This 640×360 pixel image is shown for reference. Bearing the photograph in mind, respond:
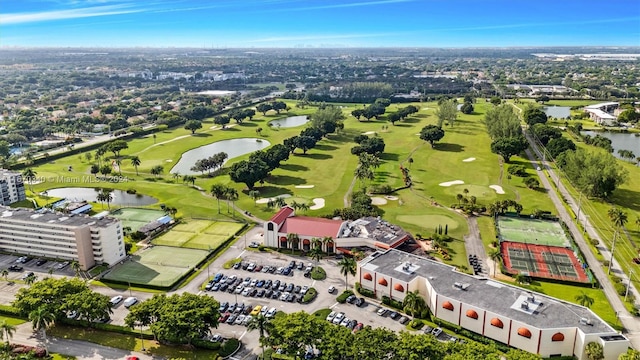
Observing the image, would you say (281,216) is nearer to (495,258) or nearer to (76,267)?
(76,267)

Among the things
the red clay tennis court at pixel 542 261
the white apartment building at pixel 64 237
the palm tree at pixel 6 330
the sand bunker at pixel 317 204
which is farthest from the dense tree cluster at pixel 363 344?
the sand bunker at pixel 317 204

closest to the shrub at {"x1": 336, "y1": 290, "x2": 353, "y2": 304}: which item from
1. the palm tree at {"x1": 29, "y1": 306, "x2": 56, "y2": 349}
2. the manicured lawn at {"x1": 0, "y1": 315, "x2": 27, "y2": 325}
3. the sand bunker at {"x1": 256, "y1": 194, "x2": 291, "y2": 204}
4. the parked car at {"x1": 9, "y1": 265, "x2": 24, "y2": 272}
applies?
the palm tree at {"x1": 29, "y1": 306, "x2": 56, "y2": 349}

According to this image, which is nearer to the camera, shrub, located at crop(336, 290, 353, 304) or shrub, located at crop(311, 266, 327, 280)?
shrub, located at crop(336, 290, 353, 304)

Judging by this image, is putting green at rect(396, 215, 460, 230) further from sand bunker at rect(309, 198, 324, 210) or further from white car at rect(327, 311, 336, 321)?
white car at rect(327, 311, 336, 321)

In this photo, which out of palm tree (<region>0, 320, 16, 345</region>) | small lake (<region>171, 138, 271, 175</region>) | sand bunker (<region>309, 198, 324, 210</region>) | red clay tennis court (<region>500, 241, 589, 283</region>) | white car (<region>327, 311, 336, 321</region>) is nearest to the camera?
palm tree (<region>0, 320, 16, 345</region>)

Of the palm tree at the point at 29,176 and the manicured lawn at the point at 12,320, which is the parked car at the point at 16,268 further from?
the palm tree at the point at 29,176

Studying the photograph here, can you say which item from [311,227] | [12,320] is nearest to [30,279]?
[12,320]

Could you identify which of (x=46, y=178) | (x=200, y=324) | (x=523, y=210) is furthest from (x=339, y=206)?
(x=46, y=178)
